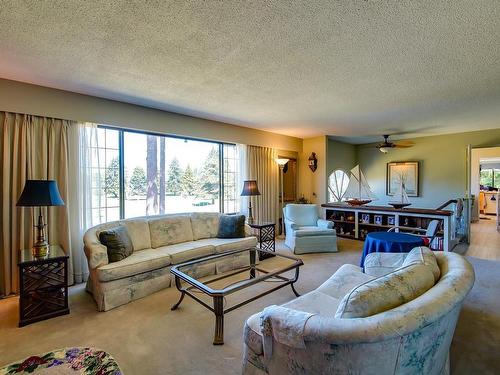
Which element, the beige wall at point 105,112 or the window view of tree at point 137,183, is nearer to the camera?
the beige wall at point 105,112

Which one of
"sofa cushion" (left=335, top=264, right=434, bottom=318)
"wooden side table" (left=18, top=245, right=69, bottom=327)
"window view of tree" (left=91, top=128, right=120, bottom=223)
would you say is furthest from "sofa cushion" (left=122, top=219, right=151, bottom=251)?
"sofa cushion" (left=335, top=264, right=434, bottom=318)

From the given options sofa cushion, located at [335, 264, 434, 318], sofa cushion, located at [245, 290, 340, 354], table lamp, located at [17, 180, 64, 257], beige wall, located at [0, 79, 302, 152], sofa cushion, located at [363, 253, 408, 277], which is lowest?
sofa cushion, located at [245, 290, 340, 354]

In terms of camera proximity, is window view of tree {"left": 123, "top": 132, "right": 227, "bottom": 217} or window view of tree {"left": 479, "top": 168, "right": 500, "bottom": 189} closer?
window view of tree {"left": 123, "top": 132, "right": 227, "bottom": 217}

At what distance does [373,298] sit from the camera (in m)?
1.24

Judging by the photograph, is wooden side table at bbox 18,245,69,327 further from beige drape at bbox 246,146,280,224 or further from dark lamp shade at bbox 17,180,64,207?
beige drape at bbox 246,146,280,224

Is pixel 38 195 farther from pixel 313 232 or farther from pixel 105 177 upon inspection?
pixel 313 232

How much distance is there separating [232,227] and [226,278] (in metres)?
0.86

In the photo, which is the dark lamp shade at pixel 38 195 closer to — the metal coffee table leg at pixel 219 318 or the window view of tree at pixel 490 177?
the metal coffee table leg at pixel 219 318

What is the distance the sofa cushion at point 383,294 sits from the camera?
4.01 feet

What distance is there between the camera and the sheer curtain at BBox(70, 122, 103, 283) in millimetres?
3354

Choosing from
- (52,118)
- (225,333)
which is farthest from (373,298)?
(52,118)

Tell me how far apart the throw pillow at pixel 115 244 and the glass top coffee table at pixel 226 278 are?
0.71 m

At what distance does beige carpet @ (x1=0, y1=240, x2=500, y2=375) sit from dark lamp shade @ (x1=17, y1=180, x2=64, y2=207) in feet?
3.71

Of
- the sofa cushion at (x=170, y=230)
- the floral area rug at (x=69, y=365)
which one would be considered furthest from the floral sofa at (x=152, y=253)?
the floral area rug at (x=69, y=365)
